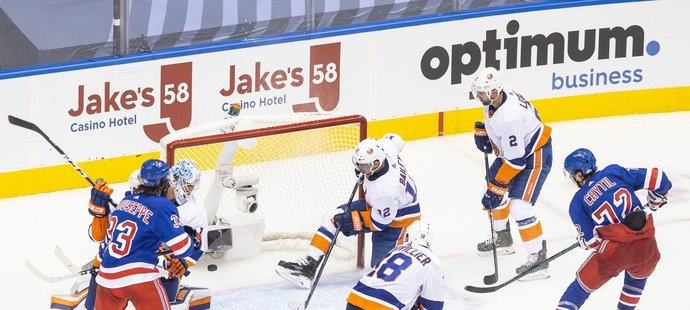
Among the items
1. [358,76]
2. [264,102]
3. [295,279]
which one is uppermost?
[358,76]

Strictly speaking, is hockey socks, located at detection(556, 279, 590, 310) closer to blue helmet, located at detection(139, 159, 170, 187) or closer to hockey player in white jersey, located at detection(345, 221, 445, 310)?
hockey player in white jersey, located at detection(345, 221, 445, 310)

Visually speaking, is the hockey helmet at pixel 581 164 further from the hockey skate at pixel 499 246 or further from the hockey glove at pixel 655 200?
the hockey skate at pixel 499 246

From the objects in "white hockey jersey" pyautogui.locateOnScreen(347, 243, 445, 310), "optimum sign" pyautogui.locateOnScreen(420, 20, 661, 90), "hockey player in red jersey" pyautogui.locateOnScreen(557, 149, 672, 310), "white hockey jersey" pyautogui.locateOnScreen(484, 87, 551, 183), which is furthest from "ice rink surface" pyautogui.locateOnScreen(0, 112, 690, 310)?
"white hockey jersey" pyautogui.locateOnScreen(347, 243, 445, 310)

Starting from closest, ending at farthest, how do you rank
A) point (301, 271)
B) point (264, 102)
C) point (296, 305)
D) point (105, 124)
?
point (296, 305)
point (301, 271)
point (105, 124)
point (264, 102)

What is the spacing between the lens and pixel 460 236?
8664 millimetres

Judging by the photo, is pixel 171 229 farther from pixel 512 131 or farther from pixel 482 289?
pixel 512 131

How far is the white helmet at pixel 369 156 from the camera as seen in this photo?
7156 mm

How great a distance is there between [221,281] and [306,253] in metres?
0.48

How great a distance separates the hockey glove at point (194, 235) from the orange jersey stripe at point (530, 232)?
1.95 m

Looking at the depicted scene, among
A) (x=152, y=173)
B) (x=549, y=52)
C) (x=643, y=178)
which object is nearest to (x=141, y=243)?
(x=152, y=173)

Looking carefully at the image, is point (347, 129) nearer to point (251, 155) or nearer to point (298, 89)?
point (251, 155)

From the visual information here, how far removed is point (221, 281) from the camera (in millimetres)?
7914

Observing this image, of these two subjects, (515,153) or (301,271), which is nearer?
(301,271)

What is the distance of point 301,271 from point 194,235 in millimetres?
953
